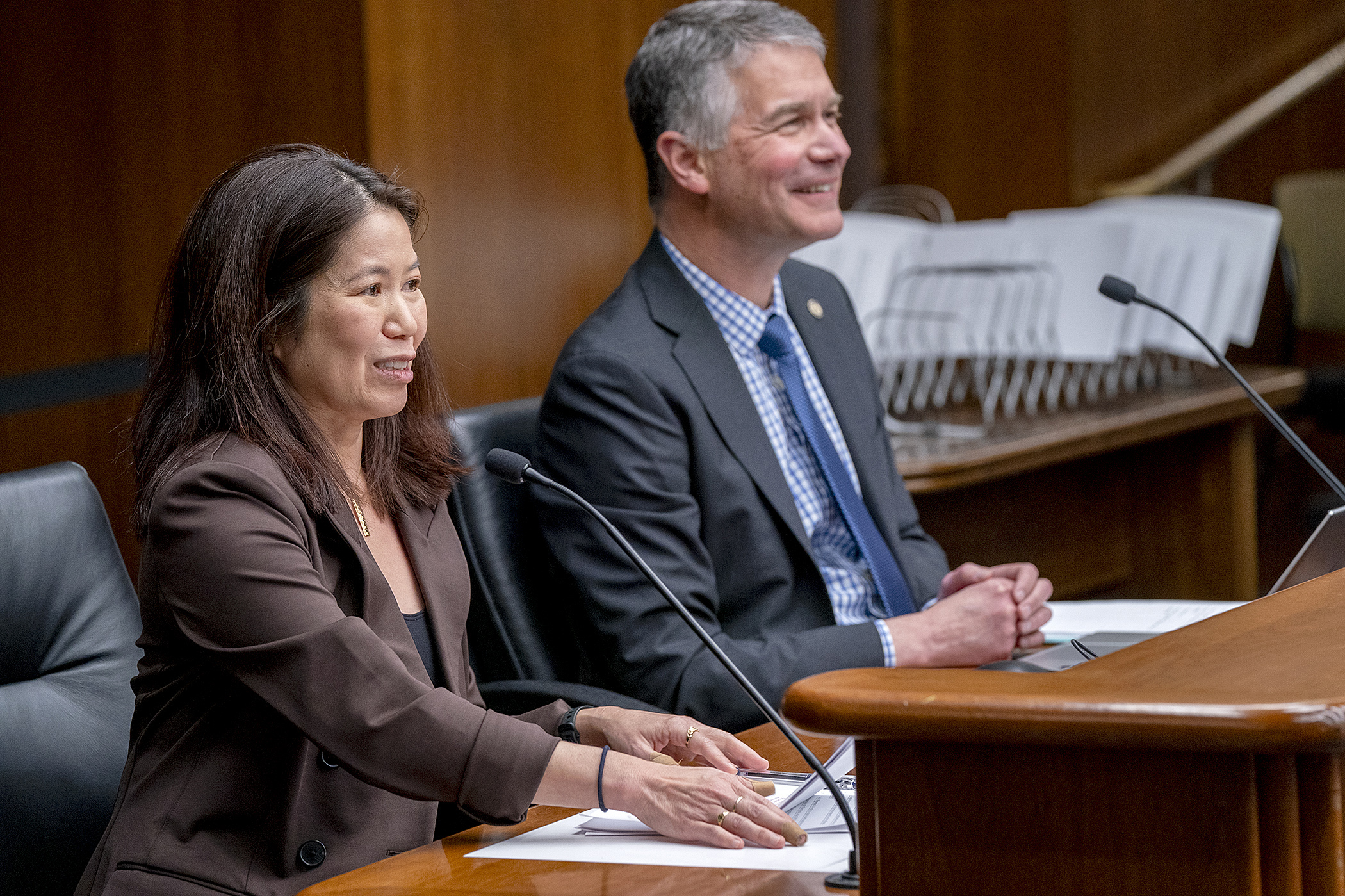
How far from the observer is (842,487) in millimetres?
2041

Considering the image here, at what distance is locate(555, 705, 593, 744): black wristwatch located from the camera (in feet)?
4.71

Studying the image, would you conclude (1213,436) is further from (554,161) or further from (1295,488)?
(1295,488)

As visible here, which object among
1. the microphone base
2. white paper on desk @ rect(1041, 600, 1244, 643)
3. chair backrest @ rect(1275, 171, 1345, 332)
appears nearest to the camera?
the microphone base

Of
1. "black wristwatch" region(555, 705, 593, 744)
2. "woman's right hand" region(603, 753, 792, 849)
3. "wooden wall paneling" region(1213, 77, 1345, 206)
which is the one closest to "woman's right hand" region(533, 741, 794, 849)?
"woman's right hand" region(603, 753, 792, 849)

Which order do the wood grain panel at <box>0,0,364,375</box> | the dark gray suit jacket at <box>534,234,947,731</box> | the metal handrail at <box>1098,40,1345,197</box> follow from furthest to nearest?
1. the metal handrail at <box>1098,40,1345,197</box>
2. the wood grain panel at <box>0,0,364,375</box>
3. the dark gray suit jacket at <box>534,234,947,731</box>

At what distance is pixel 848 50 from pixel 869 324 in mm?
2807

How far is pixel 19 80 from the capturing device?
11.2 feet

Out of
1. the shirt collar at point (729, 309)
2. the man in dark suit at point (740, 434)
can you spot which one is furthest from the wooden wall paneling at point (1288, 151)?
the shirt collar at point (729, 309)

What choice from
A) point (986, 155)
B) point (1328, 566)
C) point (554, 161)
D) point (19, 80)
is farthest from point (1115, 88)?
point (1328, 566)

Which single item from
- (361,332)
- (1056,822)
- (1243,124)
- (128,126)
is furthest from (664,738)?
(1243,124)

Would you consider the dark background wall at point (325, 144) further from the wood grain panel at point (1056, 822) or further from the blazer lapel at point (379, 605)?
Result: the wood grain panel at point (1056, 822)

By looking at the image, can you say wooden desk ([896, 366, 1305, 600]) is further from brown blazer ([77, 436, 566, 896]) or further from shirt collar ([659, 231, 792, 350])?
brown blazer ([77, 436, 566, 896])

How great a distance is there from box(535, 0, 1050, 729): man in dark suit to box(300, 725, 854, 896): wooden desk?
1.97 ft

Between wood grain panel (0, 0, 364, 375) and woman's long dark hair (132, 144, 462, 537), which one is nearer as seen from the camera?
woman's long dark hair (132, 144, 462, 537)
